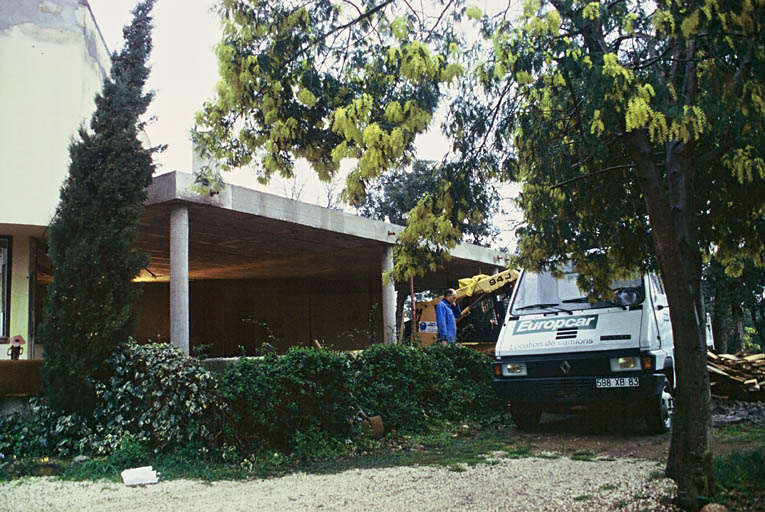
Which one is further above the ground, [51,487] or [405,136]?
[405,136]

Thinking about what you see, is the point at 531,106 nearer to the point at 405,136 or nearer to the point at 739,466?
the point at 405,136

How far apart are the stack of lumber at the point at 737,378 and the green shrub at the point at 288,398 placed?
6503 millimetres

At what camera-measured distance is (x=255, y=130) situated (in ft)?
28.8

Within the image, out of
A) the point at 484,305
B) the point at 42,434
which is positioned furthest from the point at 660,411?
the point at 484,305

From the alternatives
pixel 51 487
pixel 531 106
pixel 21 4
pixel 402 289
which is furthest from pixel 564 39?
pixel 402 289

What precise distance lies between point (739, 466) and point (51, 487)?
5999mm

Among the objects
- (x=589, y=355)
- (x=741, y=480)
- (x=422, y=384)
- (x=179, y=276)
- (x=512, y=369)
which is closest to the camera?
(x=741, y=480)

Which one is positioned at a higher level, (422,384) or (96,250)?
(96,250)

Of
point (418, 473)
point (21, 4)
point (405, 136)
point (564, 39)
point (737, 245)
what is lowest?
point (418, 473)

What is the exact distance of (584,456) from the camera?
289 inches

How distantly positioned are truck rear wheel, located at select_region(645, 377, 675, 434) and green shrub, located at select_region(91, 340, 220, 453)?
17.0 ft

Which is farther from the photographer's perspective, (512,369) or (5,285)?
(5,285)

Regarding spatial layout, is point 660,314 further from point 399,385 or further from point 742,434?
point 399,385

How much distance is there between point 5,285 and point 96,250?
5725mm
